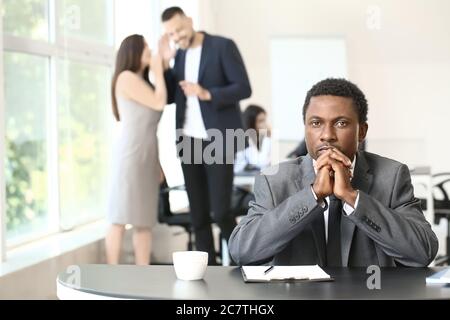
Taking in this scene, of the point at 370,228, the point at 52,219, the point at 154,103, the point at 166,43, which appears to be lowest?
the point at 52,219

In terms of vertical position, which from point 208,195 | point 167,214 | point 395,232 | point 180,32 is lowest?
point 167,214

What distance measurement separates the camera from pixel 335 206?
1.80 meters

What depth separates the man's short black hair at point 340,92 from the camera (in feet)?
6.22

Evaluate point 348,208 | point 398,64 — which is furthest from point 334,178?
point 398,64

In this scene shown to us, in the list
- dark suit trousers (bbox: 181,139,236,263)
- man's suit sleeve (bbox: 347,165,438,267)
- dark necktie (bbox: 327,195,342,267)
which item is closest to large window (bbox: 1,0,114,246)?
dark suit trousers (bbox: 181,139,236,263)

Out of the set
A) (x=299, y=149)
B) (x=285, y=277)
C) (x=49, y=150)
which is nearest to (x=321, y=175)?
(x=285, y=277)

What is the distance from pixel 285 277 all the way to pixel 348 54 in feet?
19.2

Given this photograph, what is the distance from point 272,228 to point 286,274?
0.75ft

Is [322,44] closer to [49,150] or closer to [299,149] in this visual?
[299,149]

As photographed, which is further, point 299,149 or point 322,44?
point 322,44

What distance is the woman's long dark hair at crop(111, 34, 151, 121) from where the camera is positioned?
13.3 feet

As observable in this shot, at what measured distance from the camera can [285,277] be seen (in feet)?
4.87

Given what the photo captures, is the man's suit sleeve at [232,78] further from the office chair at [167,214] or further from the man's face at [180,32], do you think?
the office chair at [167,214]

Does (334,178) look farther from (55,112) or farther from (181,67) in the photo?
(55,112)
